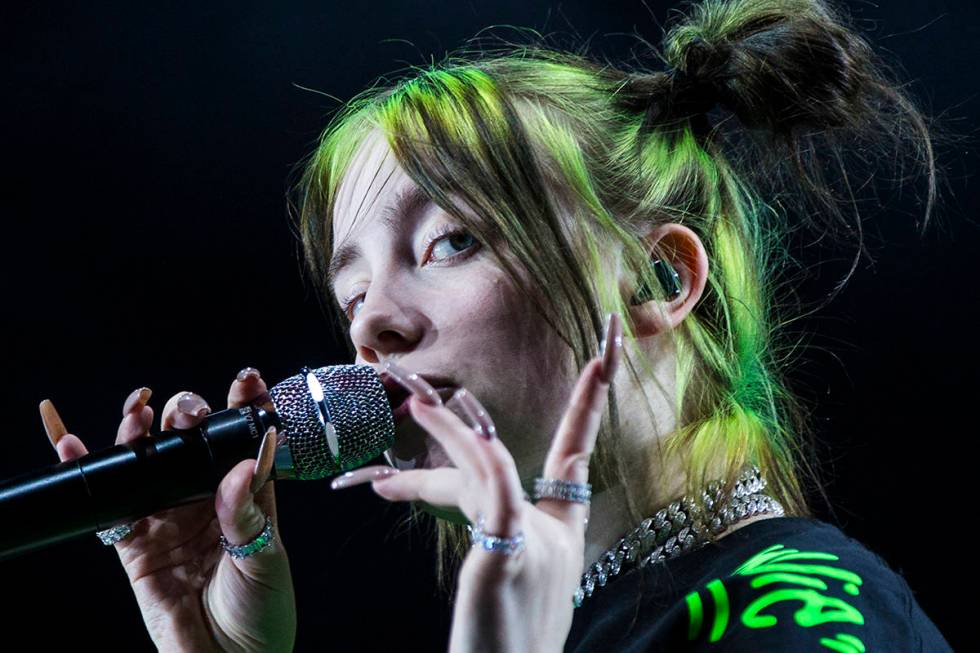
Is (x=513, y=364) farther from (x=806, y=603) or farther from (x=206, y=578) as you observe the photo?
(x=206, y=578)

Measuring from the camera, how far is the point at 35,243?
2.13 metres

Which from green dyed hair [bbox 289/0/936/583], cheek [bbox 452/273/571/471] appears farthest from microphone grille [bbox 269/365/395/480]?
green dyed hair [bbox 289/0/936/583]

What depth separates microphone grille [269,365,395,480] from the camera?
1.07 metres

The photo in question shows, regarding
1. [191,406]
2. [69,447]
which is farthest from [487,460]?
[69,447]

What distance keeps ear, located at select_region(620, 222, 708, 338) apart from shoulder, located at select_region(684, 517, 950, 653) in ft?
0.98

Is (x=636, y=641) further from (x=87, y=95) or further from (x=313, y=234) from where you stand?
(x=87, y=95)

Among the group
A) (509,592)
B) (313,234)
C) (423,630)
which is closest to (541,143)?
(313,234)

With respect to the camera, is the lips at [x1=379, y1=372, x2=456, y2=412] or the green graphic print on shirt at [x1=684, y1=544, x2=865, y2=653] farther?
the lips at [x1=379, y1=372, x2=456, y2=412]

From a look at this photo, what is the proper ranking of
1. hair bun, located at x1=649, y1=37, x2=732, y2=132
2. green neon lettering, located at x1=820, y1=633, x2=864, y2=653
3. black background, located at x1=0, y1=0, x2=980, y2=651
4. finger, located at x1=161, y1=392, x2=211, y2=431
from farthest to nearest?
1. black background, located at x1=0, y1=0, x2=980, y2=651
2. hair bun, located at x1=649, y1=37, x2=732, y2=132
3. finger, located at x1=161, y1=392, x2=211, y2=431
4. green neon lettering, located at x1=820, y1=633, x2=864, y2=653

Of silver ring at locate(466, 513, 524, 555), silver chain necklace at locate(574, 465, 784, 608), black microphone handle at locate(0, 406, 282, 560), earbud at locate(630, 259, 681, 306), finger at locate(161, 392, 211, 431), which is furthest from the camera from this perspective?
earbud at locate(630, 259, 681, 306)

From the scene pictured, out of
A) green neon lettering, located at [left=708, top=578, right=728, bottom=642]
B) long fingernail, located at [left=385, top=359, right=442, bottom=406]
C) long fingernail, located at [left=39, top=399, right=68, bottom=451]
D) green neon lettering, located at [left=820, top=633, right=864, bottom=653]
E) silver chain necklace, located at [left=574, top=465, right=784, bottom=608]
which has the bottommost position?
silver chain necklace, located at [left=574, top=465, right=784, bottom=608]

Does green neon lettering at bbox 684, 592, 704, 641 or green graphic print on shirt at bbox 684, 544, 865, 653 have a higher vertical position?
green graphic print on shirt at bbox 684, 544, 865, 653

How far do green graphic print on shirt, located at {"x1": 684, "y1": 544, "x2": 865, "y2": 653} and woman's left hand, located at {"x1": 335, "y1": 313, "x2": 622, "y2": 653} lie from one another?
0.86ft

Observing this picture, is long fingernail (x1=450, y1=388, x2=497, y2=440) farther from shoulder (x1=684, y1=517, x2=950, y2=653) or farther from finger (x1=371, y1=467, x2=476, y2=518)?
shoulder (x1=684, y1=517, x2=950, y2=653)
